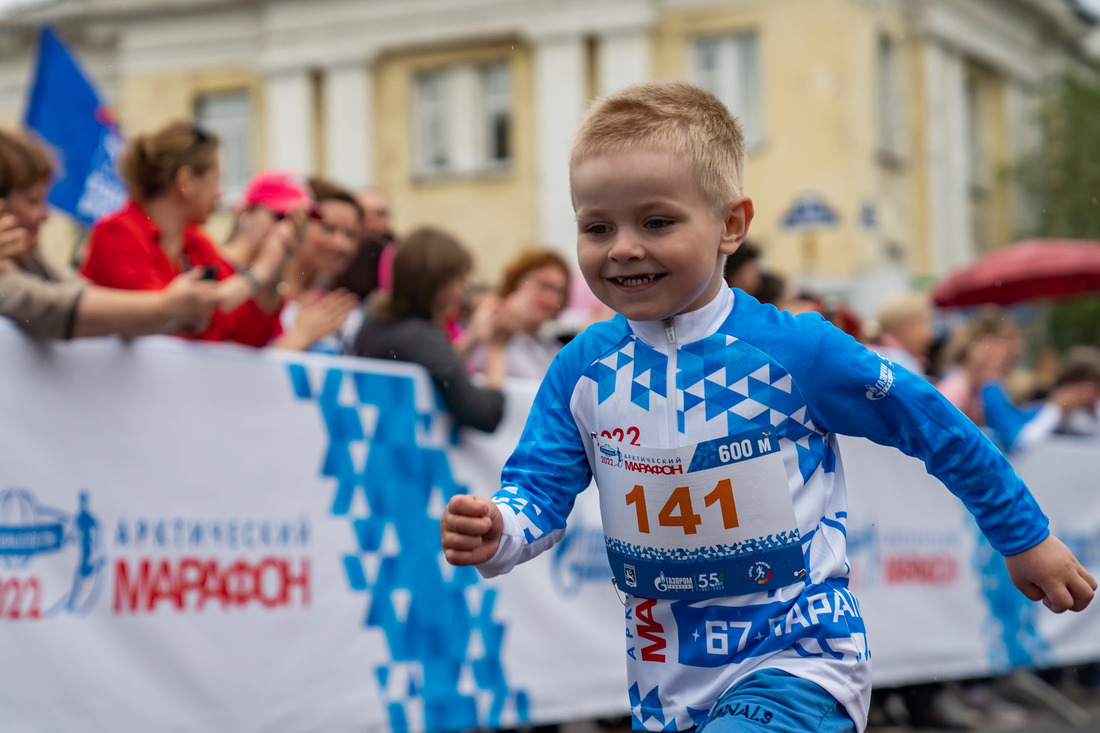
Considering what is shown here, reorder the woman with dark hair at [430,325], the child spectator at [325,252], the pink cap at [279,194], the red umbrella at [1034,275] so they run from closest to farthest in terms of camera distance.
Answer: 1. the woman with dark hair at [430,325]
2. the pink cap at [279,194]
3. the child spectator at [325,252]
4. the red umbrella at [1034,275]

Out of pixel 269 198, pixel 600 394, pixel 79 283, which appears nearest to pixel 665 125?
pixel 600 394

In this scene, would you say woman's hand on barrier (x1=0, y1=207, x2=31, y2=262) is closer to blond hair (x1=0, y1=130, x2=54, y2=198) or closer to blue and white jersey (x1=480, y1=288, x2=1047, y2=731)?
blond hair (x1=0, y1=130, x2=54, y2=198)

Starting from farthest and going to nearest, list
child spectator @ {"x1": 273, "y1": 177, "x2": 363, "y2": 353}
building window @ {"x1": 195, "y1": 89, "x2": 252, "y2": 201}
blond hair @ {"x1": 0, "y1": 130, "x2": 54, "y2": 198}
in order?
building window @ {"x1": 195, "y1": 89, "x2": 252, "y2": 201}, child spectator @ {"x1": 273, "y1": 177, "x2": 363, "y2": 353}, blond hair @ {"x1": 0, "y1": 130, "x2": 54, "y2": 198}

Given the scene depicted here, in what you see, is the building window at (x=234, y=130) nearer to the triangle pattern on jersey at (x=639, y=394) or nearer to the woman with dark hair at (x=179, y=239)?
the woman with dark hair at (x=179, y=239)

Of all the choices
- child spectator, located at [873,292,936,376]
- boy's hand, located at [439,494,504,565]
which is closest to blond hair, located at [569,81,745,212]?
boy's hand, located at [439,494,504,565]

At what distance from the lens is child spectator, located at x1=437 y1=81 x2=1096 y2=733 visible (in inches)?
96.3

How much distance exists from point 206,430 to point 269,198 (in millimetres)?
1321

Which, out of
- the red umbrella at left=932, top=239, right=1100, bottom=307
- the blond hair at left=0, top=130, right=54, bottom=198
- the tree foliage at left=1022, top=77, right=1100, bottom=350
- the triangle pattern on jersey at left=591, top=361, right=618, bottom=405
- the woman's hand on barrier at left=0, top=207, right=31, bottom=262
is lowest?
the triangle pattern on jersey at left=591, top=361, right=618, bottom=405

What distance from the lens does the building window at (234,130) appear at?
25.0m

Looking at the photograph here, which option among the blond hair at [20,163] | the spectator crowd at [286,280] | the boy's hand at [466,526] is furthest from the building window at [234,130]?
the boy's hand at [466,526]

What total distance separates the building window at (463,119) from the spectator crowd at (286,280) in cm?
1709

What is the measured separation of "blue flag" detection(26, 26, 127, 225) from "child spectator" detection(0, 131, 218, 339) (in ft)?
11.2

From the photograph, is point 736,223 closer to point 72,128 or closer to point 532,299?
point 532,299

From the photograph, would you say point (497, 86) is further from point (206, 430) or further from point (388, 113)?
point (206, 430)
